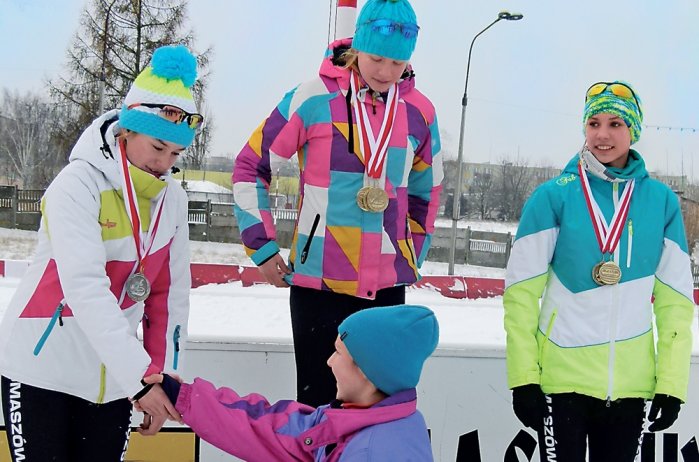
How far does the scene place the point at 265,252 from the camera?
2309mm

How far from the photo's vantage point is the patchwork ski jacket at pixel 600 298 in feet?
7.09

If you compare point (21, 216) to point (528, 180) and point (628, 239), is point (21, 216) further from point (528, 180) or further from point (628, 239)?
point (628, 239)

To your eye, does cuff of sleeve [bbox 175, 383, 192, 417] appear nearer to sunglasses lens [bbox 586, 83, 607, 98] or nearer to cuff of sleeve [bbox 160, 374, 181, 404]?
cuff of sleeve [bbox 160, 374, 181, 404]

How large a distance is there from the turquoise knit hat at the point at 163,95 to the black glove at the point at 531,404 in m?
1.31

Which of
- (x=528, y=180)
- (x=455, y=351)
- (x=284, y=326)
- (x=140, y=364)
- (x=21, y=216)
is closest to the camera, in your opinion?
(x=140, y=364)

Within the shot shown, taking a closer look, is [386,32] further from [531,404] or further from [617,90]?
[531,404]

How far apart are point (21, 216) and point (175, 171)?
901 inches

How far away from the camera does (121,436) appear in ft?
6.66

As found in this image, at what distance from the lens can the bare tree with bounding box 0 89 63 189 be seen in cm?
2419

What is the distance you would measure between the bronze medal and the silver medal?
0.74m

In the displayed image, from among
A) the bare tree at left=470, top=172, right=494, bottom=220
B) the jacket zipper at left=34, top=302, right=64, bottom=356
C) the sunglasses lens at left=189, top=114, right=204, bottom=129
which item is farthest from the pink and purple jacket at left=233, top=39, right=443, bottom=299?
the bare tree at left=470, top=172, right=494, bottom=220

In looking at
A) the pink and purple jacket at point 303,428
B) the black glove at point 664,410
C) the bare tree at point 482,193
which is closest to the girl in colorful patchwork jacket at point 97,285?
the pink and purple jacket at point 303,428

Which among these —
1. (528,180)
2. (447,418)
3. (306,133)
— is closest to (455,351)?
(447,418)

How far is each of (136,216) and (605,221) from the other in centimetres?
147
